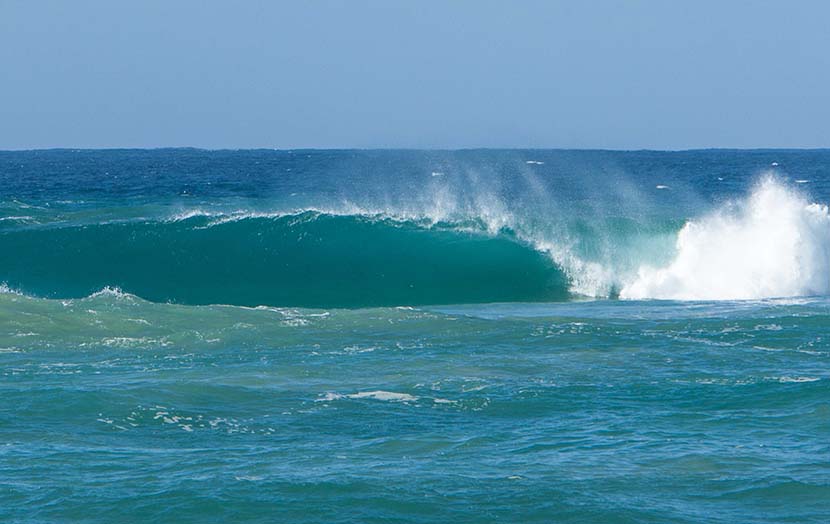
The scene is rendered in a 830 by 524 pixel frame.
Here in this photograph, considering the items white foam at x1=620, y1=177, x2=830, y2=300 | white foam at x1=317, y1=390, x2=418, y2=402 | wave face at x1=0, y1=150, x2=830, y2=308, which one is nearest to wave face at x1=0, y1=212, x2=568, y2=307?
wave face at x1=0, y1=150, x2=830, y2=308

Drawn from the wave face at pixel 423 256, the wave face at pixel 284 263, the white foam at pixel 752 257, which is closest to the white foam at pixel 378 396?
the wave face at pixel 423 256

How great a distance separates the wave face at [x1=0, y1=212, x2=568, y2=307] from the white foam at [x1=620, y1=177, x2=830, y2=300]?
2.59 metres

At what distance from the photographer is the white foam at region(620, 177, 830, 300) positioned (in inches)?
1093

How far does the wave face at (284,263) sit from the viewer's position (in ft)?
Result: 98.9

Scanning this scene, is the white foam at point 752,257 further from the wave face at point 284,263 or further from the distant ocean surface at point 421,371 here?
the wave face at point 284,263

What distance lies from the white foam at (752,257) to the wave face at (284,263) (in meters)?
2.59

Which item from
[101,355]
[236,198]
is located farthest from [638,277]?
[236,198]

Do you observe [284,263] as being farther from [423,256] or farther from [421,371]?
[421,371]

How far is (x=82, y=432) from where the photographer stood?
12.0 metres

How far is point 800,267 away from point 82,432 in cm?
1997

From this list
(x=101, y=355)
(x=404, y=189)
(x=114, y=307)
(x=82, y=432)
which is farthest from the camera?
(x=404, y=189)

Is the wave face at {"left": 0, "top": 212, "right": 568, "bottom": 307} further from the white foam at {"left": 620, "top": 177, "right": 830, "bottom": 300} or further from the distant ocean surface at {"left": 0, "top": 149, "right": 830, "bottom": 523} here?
the white foam at {"left": 620, "top": 177, "right": 830, "bottom": 300}

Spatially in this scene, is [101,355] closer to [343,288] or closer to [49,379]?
[49,379]

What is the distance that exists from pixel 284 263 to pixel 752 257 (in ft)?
38.8
